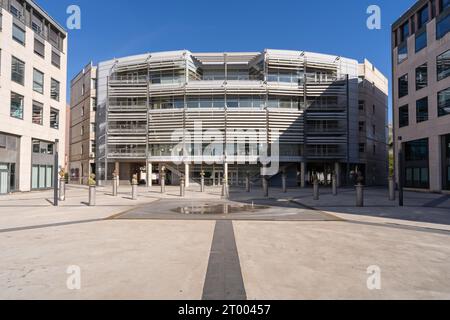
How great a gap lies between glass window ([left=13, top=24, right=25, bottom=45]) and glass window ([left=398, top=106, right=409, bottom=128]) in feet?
138

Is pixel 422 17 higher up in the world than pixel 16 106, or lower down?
higher up

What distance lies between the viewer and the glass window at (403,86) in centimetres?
3459

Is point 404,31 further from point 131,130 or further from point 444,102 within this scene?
point 131,130

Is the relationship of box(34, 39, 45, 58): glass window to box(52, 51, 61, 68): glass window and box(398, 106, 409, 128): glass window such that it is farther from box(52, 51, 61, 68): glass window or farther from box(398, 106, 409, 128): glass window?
box(398, 106, 409, 128): glass window

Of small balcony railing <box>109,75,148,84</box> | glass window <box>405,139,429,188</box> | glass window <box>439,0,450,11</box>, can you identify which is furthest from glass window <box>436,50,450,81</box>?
small balcony railing <box>109,75,148,84</box>

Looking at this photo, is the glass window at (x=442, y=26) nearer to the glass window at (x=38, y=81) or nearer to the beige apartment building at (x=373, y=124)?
the beige apartment building at (x=373, y=124)

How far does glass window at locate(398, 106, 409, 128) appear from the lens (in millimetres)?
34794

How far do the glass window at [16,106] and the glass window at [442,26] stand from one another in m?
41.2

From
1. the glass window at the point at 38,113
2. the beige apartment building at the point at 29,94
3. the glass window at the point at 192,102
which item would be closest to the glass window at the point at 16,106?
the beige apartment building at the point at 29,94

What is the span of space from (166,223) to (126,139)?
119 feet

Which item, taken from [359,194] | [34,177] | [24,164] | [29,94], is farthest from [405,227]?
[29,94]

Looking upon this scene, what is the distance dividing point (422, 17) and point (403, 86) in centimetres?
748

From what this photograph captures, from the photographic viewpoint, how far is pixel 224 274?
194 inches

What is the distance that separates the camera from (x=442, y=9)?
2886 cm
